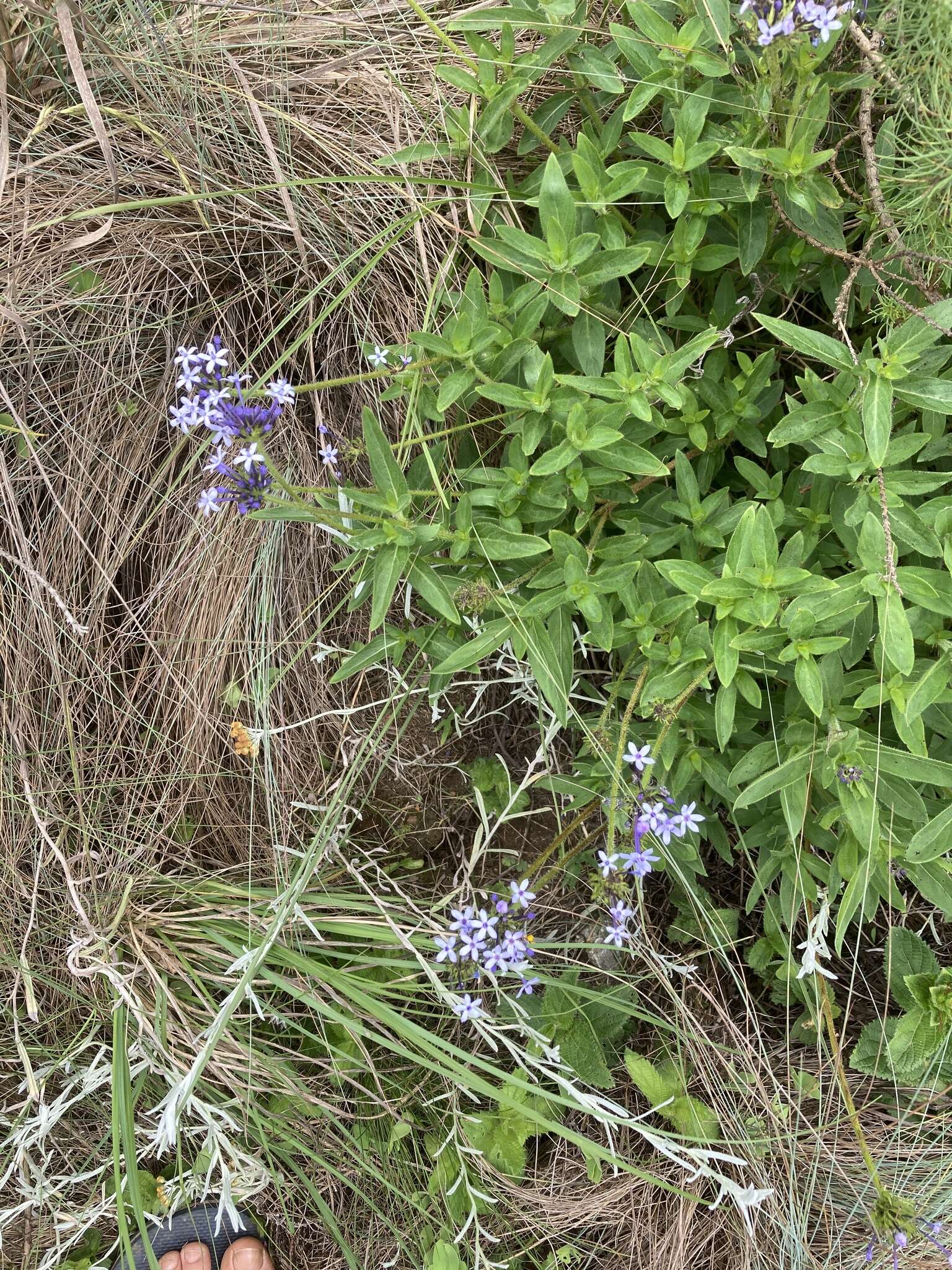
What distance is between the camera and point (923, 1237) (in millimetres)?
2543

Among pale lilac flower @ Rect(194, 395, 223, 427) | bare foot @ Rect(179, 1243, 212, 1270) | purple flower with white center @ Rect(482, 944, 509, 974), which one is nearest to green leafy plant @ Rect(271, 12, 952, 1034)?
pale lilac flower @ Rect(194, 395, 223, 427)

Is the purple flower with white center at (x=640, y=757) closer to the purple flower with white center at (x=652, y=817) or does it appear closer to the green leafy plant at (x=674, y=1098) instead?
the purple flower with white center at (x=652, y=817)

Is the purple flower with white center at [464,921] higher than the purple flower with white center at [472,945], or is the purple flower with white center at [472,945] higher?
the purple flower with white center at [464,921]

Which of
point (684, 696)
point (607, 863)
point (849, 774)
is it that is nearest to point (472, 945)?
point (607, 863)

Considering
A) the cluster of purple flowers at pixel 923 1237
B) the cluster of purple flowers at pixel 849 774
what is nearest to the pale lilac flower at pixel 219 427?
the cluster of purple flowers at pixel 849 774

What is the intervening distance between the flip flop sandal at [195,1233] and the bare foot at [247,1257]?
3 centimetres

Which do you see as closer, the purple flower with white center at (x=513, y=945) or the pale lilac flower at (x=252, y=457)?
the pale lilac flower at (x=252, y=457)

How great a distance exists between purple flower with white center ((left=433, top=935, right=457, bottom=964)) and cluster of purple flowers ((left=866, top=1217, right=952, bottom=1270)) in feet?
4.30

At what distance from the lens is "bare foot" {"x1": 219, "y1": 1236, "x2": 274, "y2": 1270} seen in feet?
10.3

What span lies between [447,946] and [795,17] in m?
2.28

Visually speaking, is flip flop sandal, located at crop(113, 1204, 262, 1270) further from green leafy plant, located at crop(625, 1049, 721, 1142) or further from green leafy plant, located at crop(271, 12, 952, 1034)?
green leafy plant, located at crop(271, 12, 952, 1034)

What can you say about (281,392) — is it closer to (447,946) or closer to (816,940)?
(447,946)

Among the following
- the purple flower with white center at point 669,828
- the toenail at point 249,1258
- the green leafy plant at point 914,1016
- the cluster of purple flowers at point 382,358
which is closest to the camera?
the purple flower with white center at point 669,828

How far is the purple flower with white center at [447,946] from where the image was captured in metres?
2.44
